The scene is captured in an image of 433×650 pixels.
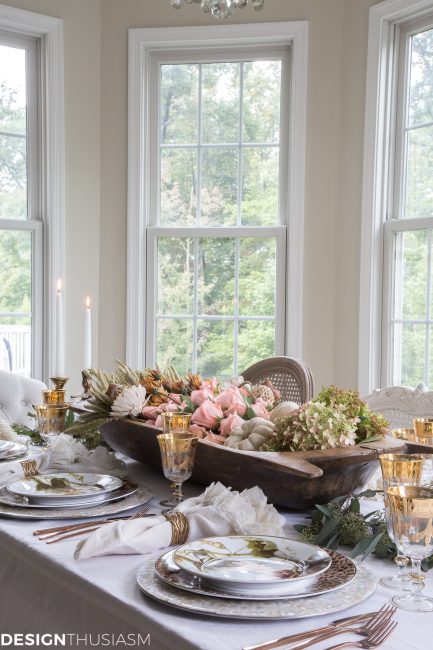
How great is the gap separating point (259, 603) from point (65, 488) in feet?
2.02

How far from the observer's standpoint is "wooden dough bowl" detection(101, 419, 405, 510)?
1226 mm

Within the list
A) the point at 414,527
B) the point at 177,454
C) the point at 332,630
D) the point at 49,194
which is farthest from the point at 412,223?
the point at 332,630

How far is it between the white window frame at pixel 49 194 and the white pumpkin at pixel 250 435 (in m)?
2.74

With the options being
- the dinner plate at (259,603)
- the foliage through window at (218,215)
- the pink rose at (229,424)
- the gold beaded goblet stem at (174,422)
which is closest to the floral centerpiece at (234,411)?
the pink rose at (229,424)

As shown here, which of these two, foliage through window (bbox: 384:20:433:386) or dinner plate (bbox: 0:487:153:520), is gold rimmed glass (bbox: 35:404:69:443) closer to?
dinner plate (bbox: 0:487:153:520)

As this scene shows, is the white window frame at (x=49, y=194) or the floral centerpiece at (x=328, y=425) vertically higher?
the white window frame at (x=49, y=194)

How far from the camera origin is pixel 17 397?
288 cm

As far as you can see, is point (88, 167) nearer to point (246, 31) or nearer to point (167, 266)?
point (167, 266)

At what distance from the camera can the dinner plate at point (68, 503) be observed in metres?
1.33

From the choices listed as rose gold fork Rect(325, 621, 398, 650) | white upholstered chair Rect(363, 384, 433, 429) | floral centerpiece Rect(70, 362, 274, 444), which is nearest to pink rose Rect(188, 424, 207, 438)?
floral centerpiece Rect(70, 362, 274, 444)

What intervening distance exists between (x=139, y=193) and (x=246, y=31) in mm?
1011

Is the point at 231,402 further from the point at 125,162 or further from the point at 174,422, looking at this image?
the point at 125,162

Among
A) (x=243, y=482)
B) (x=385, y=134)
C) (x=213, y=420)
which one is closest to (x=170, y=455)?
(x=243, y=482)

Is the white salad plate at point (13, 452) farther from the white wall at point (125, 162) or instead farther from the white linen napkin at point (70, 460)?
the white wall at point (125, 162)
